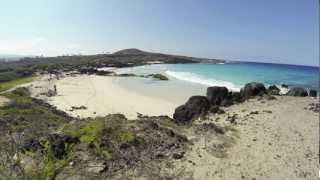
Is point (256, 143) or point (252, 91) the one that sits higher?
→ point (252, 91)

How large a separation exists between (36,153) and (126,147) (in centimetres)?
233

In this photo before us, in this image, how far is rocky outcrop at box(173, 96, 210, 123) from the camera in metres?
15.1

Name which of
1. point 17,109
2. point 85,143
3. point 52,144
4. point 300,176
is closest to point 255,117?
point 300,176

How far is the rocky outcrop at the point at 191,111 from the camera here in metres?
15.1

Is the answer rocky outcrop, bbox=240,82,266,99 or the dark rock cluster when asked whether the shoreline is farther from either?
rocky outcrop, bbox=240,82,266,99

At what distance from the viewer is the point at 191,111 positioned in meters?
15.4

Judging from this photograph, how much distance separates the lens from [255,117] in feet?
46.8

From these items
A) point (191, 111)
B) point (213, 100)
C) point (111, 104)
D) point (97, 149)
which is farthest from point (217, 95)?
point (97, 149)

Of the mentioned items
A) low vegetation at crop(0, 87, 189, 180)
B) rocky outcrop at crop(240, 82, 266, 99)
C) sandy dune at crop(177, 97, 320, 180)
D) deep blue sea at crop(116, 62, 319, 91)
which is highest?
rocky outcrop at crop(240, 82, 266, 99)

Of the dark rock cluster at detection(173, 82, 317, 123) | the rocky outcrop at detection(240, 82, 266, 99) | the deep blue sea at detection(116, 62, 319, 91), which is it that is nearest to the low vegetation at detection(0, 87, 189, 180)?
the dark rock cluster at detection(173, 82, 317, 123)

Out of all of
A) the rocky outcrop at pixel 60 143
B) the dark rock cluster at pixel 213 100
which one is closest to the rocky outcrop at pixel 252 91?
the dark rock cluster at pixel 213 100

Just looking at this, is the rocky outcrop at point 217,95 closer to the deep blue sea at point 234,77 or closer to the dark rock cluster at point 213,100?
the dark rock cluster at point 213,100

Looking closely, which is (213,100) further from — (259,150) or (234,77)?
(234,77)

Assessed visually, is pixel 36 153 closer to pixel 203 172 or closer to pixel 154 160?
pixel 154 160
